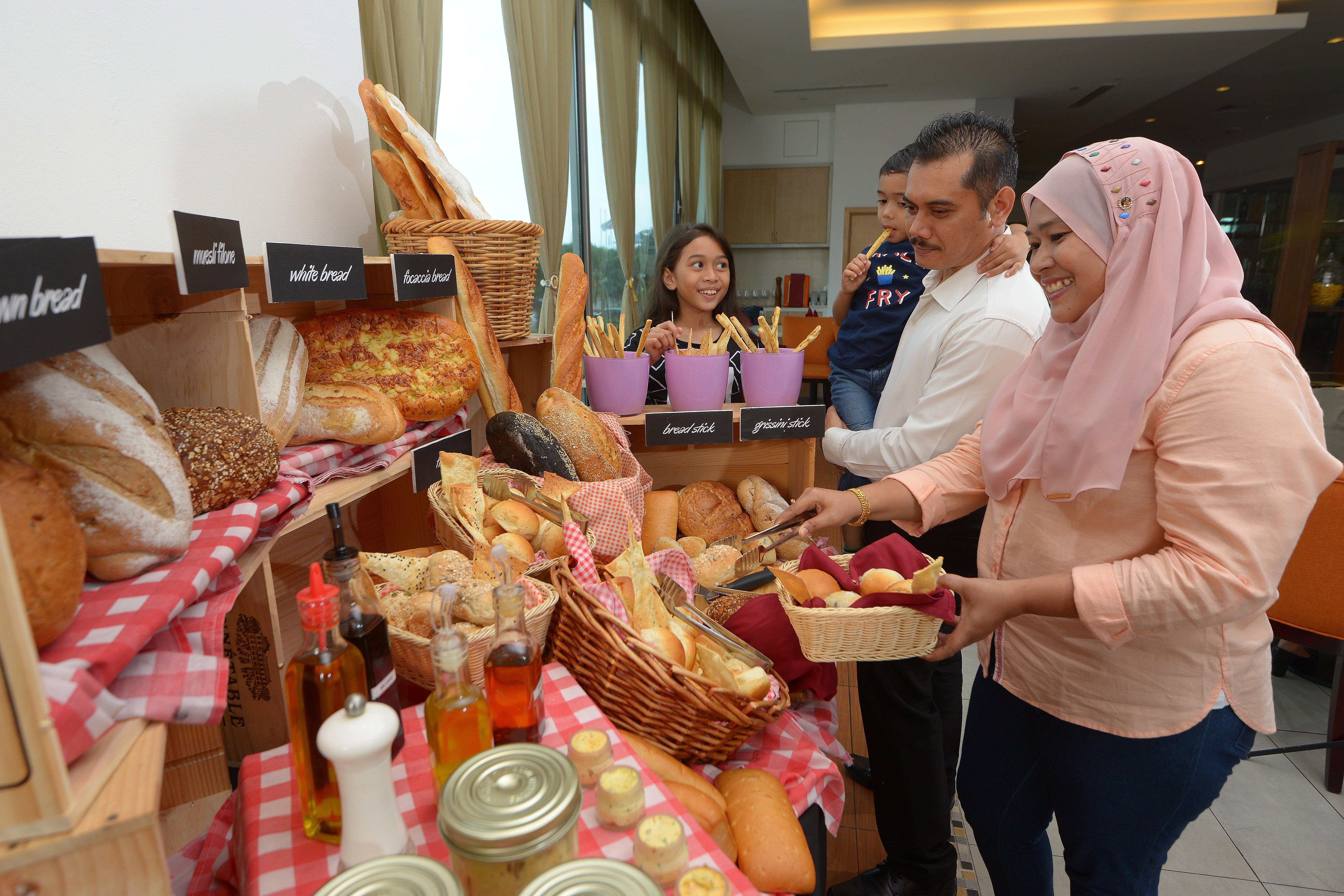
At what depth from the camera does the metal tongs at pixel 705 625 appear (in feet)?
3.59

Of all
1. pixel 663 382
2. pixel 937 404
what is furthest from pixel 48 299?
pixel 663 382

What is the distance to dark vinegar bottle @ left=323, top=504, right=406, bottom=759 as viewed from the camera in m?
Answer: 0.72

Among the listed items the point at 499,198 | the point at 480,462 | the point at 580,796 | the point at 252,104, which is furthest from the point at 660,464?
the point at 499,198

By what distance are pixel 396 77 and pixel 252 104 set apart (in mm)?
665

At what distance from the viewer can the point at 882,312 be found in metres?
2.17

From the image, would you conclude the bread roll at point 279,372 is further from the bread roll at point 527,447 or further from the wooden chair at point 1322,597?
the wooden chair at point 1322,597

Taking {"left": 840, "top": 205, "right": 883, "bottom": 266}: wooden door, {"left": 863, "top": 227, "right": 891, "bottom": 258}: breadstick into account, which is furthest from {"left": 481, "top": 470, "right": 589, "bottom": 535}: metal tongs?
{"left": 840, "top": 205, "right": 883, "bottom": 266}: wooden door

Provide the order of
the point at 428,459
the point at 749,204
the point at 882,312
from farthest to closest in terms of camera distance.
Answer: the point at 749,204, the point at 882,312, the point at 428,459

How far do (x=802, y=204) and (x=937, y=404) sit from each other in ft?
24.0

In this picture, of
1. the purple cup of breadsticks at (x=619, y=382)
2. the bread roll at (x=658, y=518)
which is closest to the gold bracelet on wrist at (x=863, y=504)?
the bread roll at (x=658, y=518)

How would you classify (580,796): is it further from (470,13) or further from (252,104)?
(470,13)

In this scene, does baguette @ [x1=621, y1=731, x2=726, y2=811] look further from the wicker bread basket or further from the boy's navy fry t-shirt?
the boy's navy fry t-shirt

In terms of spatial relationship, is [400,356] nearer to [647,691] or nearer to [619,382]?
[619,382]

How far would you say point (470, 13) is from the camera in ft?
7.68
